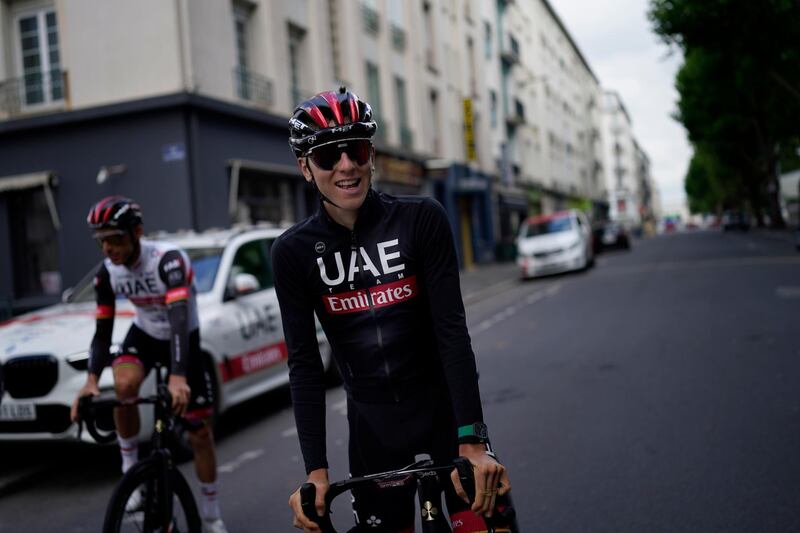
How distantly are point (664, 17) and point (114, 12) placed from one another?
16.4m

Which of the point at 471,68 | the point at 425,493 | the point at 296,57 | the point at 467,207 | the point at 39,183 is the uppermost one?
Result: the point at 471,68

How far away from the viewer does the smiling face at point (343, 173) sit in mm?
2299

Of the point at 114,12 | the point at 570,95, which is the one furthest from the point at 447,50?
the point at 570,95

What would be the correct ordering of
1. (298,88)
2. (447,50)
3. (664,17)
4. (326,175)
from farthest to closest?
(447,50) → (664,17) → (298,88) → (326,175)

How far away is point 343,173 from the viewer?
7.59ft

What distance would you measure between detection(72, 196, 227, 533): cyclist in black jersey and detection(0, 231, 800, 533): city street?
75cm

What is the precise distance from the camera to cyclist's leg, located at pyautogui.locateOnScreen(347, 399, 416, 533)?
2.40 m

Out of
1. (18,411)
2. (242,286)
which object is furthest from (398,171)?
(18,411)

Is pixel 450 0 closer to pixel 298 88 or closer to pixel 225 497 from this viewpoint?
pixel 298 88

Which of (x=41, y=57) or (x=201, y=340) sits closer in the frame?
(x=201, y=340)

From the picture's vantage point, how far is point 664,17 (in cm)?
2431

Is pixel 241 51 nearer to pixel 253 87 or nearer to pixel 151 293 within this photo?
pixel 253 87

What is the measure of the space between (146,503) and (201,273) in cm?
425

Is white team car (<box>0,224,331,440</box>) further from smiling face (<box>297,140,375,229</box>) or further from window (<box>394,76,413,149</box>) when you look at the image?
window (<box>394,76,413,149</box>)
